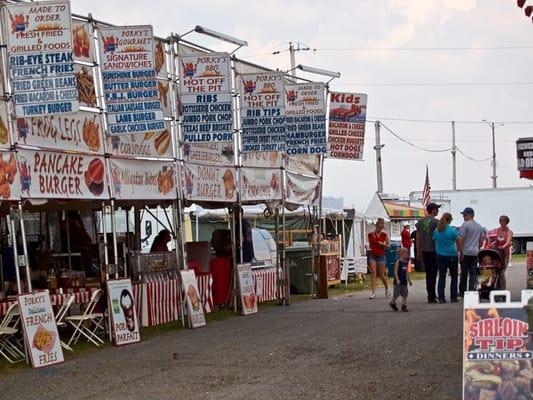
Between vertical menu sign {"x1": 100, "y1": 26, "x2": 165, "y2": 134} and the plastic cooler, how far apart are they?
534 centimetres

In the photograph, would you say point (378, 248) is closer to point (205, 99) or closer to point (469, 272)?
point (469, 272)

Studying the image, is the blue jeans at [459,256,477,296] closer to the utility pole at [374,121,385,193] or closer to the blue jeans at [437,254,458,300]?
the blue jeans at [437,254,458,300]

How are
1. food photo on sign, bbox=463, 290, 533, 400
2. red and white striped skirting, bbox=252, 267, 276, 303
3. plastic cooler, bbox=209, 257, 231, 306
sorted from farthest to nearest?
red and white striped skirting, bbox=252, 267, 276, 303 → plastic cooler, bbox=209, 257, 231, 306 → food photo on sign, bbox=463, 290, 533, 400

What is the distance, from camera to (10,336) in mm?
13062

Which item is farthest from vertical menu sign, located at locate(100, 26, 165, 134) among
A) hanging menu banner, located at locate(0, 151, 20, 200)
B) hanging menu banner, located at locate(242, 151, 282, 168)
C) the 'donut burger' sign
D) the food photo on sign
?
the 'donut burger' sign

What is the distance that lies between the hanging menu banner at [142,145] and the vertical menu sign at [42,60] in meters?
2.39

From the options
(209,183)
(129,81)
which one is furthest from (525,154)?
(129,81)

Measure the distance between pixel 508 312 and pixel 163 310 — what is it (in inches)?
385

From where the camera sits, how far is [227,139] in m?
16.2

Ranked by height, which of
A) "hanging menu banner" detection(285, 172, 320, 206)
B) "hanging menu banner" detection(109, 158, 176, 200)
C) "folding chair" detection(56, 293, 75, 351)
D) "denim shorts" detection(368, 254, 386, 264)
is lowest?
"denim shorts" detection(368, 254, 386, 264)

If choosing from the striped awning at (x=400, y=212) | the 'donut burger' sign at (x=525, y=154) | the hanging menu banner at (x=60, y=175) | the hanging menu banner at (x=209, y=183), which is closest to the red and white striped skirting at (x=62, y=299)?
the hanging menu banner at (x=60, y=175)

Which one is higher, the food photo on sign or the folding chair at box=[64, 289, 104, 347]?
the food photo on sign

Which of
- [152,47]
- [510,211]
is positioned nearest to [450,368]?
[152,47]

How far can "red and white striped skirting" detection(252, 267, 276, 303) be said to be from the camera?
20.2 metres
